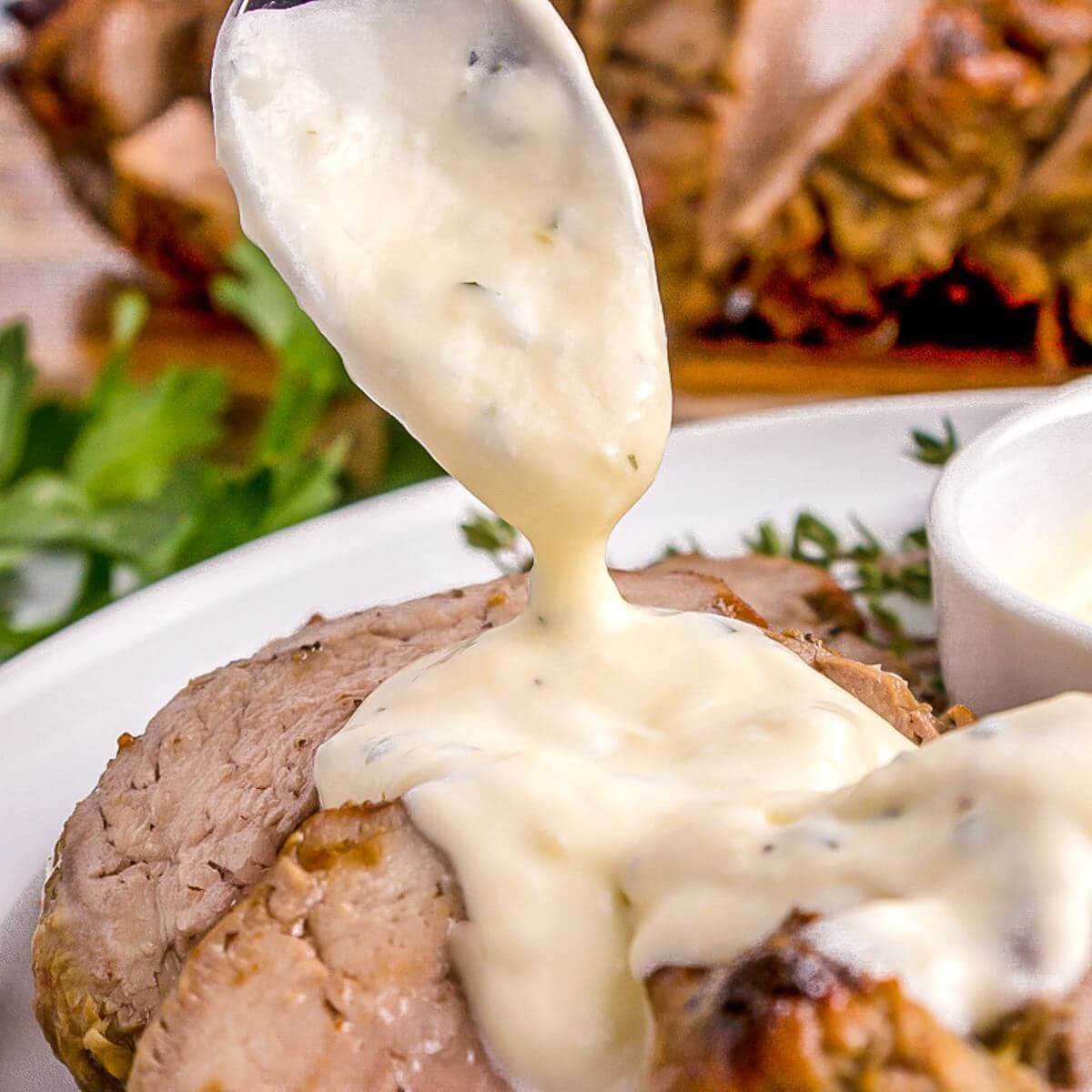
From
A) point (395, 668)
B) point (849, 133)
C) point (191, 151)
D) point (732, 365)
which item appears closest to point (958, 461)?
point (395, 668)

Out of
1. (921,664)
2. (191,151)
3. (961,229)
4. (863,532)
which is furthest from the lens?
(191,151)

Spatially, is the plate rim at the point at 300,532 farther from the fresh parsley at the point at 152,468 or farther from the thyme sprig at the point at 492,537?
the thyme sprig at the point at 492,537

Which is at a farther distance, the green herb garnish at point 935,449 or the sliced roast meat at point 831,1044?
the green herb garnish at point 935,449

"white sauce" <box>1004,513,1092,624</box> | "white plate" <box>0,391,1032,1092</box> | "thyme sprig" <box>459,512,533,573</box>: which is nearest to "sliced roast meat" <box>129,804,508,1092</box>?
"white plate" <box>0,391,1032,1092</box>

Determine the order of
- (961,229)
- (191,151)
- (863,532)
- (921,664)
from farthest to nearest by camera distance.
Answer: (191,151) → (961,229) → (863,532) → (921,664)

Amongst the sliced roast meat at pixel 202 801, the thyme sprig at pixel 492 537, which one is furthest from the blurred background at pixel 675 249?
the sliced roast meat at pixel 202 801

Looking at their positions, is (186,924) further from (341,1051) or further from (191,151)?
(191,151)

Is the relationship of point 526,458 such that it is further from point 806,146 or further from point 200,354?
point 200,354
